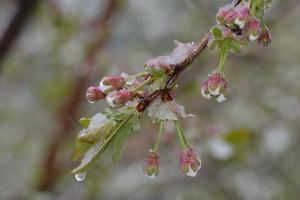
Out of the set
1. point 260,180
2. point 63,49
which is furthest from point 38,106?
point 260,180

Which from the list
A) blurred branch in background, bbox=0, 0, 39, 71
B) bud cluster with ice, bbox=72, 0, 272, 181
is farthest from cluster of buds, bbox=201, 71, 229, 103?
blurred branch in background, bbox=0, 0, 39, 71

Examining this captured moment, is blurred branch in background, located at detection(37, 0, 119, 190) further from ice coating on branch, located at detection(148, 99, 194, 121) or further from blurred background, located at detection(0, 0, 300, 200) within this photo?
ice coating on branch, located at detection(148, 99, 194, 121)

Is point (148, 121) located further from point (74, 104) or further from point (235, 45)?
point (235, 45)

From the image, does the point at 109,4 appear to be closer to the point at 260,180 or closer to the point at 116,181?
the point at 116,181

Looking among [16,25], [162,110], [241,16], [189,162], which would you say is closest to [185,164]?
[189,162]

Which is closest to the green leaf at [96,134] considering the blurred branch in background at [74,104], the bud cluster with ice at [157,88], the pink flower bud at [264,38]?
the bud cluster with ice at [157,88]

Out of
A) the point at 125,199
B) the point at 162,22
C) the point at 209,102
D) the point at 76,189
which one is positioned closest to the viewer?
the point at 76,189

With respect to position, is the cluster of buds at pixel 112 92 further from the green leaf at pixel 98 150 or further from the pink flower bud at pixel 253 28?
the pink flower bud at pixel 253 28
